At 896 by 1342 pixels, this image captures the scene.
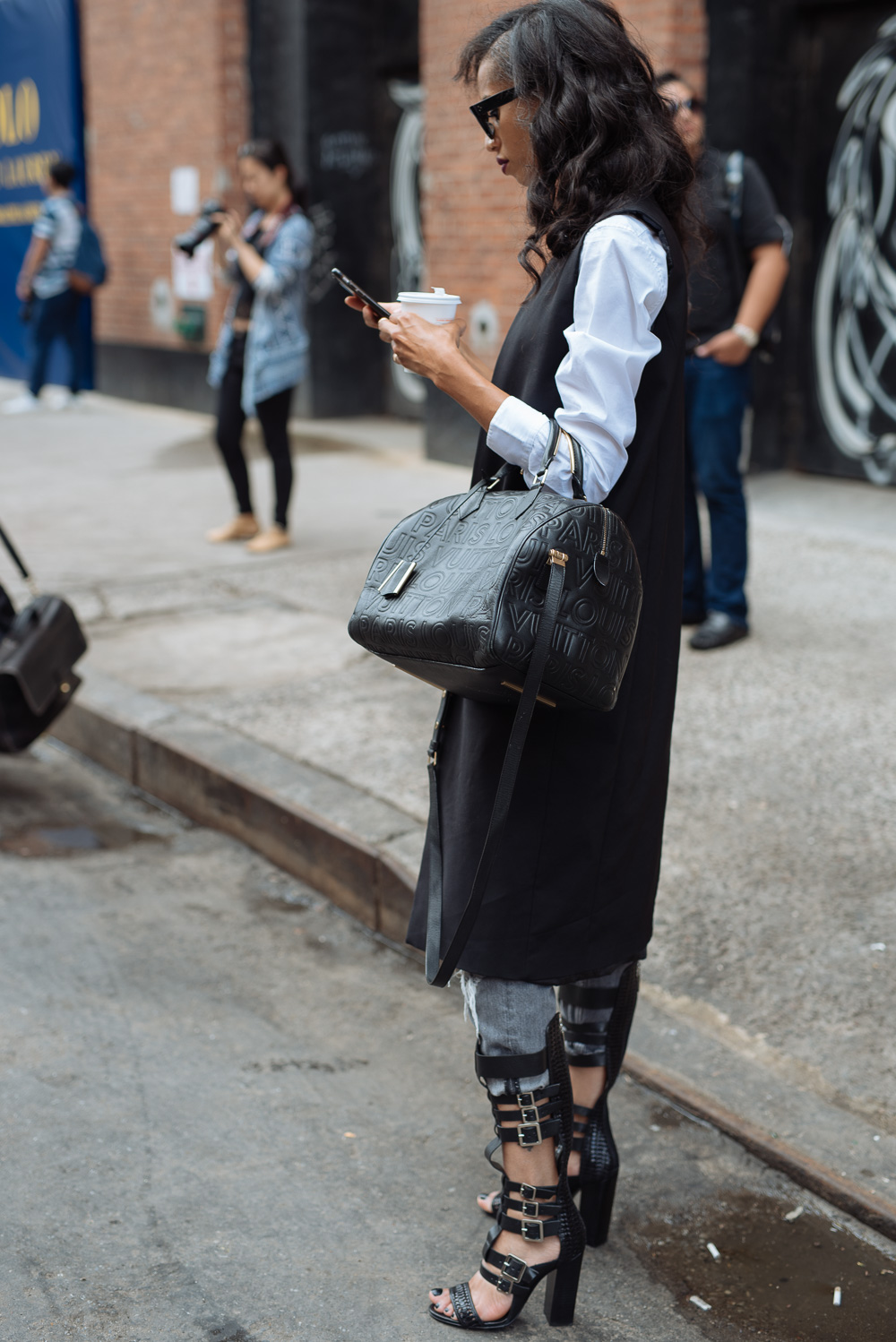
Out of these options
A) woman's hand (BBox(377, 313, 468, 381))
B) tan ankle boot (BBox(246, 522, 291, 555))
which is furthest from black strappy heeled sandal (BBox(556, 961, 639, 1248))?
tan ankle boot (BBox(246, 522, 291, 555))

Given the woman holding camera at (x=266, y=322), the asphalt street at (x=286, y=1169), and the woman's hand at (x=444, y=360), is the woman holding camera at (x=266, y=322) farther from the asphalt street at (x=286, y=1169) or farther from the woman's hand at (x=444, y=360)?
the woman's hand at (x=444, y=360)

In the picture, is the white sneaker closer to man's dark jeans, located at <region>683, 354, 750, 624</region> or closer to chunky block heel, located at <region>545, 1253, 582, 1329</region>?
man's dark jeans, located at <region>683, 354, 750, 624</region>

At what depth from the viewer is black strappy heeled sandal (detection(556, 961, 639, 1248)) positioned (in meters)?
2.47

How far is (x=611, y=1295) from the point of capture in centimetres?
244

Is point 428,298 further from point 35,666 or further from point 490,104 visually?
point 35,666

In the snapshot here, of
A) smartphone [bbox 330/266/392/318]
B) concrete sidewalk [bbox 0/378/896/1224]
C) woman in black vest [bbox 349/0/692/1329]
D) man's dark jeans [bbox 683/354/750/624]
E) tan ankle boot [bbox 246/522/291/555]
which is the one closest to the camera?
woman in black vest [bbox 349/0/692/1329]

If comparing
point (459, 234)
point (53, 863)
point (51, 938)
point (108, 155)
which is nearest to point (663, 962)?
point (51, 938)

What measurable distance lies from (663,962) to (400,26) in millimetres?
9737

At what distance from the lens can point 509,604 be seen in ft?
6.10

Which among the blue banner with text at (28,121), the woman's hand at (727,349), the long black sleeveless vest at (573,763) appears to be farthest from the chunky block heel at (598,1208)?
the blue banner with text at (28,121)

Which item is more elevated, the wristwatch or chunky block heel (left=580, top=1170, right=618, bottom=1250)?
the wristwatch

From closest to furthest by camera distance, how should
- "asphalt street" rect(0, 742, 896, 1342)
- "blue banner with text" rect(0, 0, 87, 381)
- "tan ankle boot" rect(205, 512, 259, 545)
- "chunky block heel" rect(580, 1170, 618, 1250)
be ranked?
1. "asphalt street" rect(0, 742, 896, 1342)
2. "chunky block heel" rect(580, 1170, 618, 1250)
3. "tan ankle boot" rect(205, 512, 259, 545)
4. "blue banner with text" rect(0, 0, 87, 381)

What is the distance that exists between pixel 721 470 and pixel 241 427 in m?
2.83

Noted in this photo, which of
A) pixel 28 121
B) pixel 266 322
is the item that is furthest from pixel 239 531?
pixel 28 121
